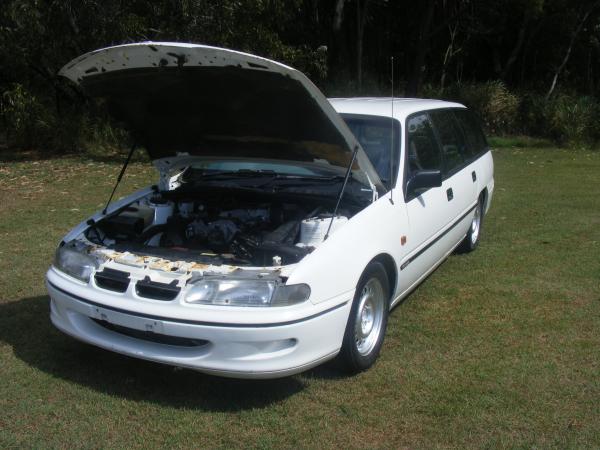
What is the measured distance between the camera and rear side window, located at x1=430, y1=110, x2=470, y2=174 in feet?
18.1

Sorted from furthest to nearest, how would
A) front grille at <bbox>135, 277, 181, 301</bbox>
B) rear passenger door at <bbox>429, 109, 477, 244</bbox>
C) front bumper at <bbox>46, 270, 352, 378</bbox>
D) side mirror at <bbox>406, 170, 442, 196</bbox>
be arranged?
rear passenger door at <bbox>429, 109, 477, 244</bbox> → side mirror at <bbox>406, 170, 442, 196</bbox> → front grille at <bbox>135, 277, 181, 301</bbox> → front bumper at <bbox>46, 270, 352, 378</bbox>

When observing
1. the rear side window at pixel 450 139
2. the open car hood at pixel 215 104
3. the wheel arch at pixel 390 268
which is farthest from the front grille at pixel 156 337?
the rear side window at pixel 450 139

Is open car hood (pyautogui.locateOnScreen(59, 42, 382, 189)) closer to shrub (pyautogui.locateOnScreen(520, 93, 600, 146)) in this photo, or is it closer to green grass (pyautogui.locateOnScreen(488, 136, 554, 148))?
green grass (pyautogui.locateOnScreen(488, 136, 554, 148))

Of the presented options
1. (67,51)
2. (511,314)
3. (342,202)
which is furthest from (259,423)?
(67,51)

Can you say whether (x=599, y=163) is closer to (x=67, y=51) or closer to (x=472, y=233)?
(x=472, y=233)

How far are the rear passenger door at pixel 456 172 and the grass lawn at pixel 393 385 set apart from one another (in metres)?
0.55

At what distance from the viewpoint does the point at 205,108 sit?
4.24 metres

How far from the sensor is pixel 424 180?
446 cm

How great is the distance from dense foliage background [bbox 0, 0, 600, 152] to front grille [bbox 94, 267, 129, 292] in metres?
9.14

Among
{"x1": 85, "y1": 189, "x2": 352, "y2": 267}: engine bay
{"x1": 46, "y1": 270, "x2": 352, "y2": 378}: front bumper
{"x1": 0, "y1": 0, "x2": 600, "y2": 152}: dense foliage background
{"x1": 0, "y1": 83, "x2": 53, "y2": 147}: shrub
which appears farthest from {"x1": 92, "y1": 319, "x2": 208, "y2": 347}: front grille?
{"x1": 0, "y1": 83, "x2": 53, "y2": 147}: shrub

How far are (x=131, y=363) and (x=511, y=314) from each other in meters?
2.80

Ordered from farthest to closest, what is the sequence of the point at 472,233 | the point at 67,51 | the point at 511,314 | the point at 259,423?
the point at 67,51
the point at 472,233
the point at 511,314
the point at 259,423

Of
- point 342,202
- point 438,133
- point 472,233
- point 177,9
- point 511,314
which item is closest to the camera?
point 342,202

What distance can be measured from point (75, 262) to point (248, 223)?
115 cm
